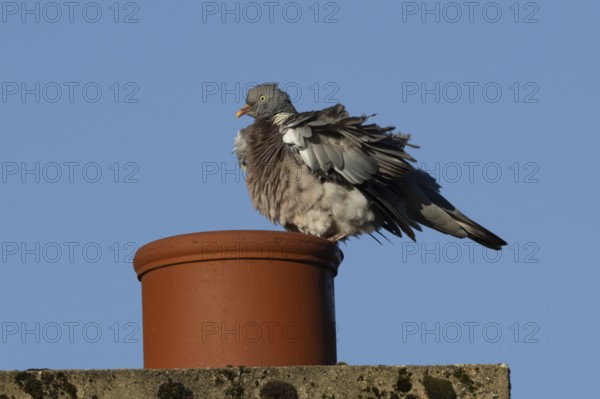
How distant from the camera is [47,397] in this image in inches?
179

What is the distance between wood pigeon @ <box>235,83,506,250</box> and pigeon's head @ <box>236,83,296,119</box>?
17.9 inches

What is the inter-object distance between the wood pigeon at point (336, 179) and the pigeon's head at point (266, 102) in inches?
17.9

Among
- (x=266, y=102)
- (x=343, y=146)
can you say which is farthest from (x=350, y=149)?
(x=266, y=102)

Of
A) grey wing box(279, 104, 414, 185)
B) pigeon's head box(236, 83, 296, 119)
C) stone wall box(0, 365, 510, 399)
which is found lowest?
stone wall box(0, 365, 510, 399)

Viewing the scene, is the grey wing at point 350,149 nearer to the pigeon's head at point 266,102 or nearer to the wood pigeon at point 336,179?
the wood pigeon at point 336,179

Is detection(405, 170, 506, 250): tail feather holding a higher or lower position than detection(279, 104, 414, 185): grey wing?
lower

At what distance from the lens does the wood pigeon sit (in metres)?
8.56

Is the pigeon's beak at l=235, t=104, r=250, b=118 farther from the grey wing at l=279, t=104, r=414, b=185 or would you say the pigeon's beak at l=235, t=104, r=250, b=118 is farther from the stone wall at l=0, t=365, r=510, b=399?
the stone wall at l=0, t=365, r=510, b=399

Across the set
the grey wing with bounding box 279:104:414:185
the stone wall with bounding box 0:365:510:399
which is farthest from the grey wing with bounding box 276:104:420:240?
the stone wall with bounding box 0:365:510:399

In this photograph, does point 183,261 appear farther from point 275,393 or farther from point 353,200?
point 353,200

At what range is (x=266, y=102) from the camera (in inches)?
388

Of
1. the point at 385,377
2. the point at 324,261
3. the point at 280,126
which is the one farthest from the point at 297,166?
the point at 385,377

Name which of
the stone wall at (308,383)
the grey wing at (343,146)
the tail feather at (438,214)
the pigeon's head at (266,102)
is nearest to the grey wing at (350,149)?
the grey wing at (343,146)

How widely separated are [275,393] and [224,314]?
2.65 ft
